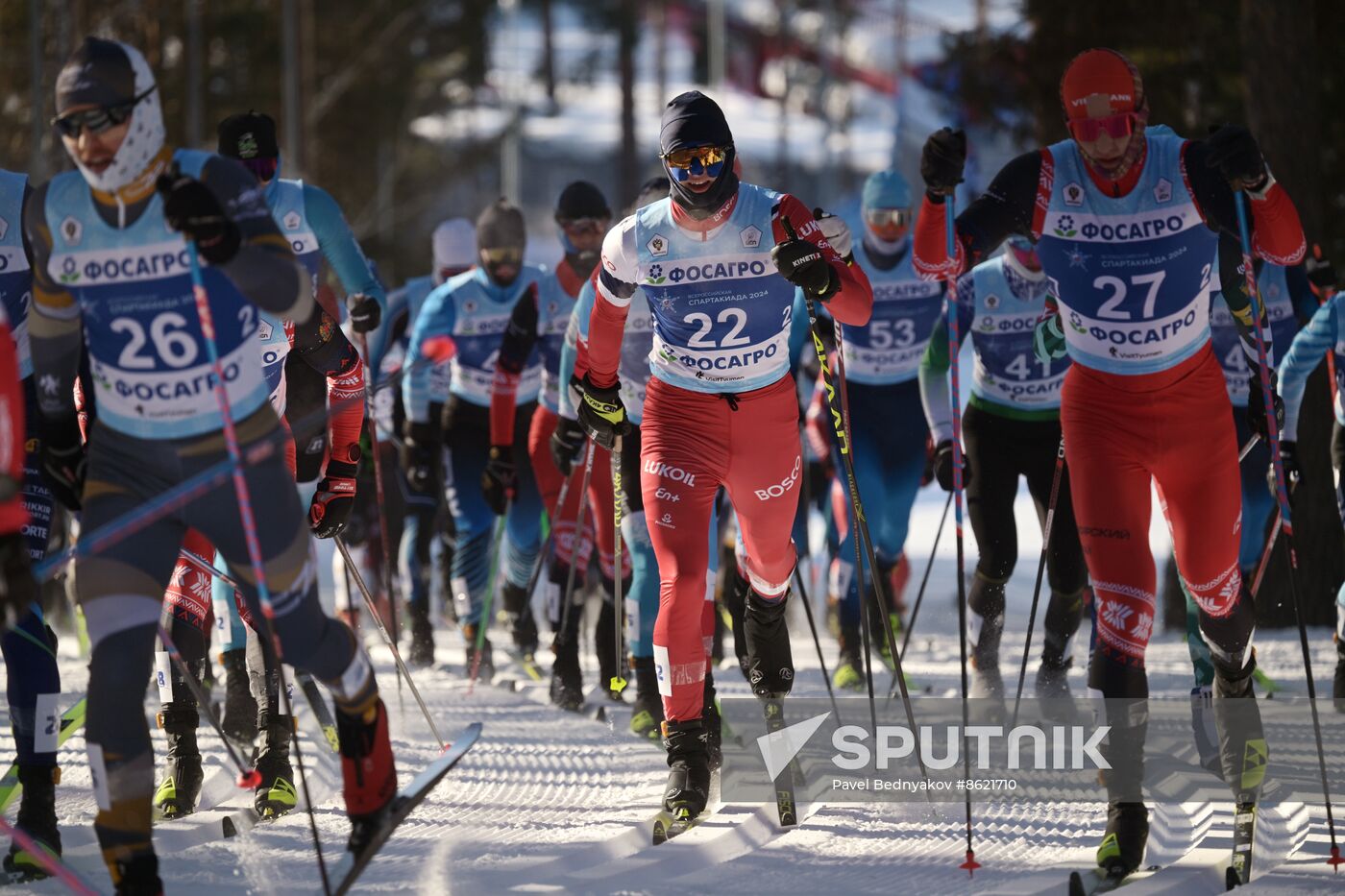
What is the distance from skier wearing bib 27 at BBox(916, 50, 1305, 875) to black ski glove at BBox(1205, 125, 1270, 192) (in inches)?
1.3

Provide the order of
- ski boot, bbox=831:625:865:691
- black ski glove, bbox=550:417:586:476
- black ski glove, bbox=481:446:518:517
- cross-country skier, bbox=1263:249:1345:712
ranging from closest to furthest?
cross-country skier, bbox=1263:249:1345:712
black ski glove, bbox=550:417:586:476
ski boot, bbox=831:625:865:691
black ski glove, bbox=481:446:518:517

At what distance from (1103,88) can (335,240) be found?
310 centimetres

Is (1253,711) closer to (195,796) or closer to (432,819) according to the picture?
(432,819)

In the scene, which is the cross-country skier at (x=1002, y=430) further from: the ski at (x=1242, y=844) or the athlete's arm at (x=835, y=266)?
the ski at (x=1242, y=844)

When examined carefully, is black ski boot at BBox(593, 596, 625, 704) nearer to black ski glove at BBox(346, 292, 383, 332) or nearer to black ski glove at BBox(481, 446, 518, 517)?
black ski glove at BBox(481, 446, 518, 517)

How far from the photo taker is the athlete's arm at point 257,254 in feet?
14.4

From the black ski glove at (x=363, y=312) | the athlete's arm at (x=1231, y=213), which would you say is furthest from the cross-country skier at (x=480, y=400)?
the athlete's arm at (x=1231, y=213)

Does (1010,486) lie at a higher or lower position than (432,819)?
higher

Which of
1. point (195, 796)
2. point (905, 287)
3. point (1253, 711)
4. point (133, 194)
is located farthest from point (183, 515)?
point (905, 287)

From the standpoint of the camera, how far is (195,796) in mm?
6062

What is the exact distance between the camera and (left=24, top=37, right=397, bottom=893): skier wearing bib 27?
4.32 meters

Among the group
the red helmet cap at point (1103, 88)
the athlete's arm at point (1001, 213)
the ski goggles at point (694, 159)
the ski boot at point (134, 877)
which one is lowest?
the ski boot at point (134, 877)

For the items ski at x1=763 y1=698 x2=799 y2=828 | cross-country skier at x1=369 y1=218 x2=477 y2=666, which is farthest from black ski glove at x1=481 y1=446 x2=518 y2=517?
ski at x1=763 y1=698 x2=799 y2=828

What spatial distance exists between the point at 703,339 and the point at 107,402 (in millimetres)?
2163
